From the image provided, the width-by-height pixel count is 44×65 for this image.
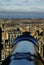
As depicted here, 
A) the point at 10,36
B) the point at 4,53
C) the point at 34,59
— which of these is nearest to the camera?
the point at 34,59

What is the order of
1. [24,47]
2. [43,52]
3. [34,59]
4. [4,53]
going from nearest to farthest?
1. [34,59]
2. [24,47]
3. [43,52]
4. [4,53]

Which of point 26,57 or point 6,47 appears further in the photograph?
point 6,47

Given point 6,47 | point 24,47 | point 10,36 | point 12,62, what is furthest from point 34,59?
point 10,36

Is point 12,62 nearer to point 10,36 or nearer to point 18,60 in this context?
point 18,60

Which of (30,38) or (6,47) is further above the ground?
(30,38)

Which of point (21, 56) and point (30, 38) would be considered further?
point (30, 38)

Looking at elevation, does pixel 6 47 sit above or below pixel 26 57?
below

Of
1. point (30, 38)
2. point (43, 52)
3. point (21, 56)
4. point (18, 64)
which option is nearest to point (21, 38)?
point (30, 38)

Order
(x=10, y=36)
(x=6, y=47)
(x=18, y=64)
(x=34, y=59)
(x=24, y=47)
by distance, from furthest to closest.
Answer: (x=10, y=36) → (x=6, y=47) → (x=24, y=47) → (x=34, y=59) → (x=18, y=64)

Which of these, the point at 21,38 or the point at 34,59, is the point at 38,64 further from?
the point at 21,38
